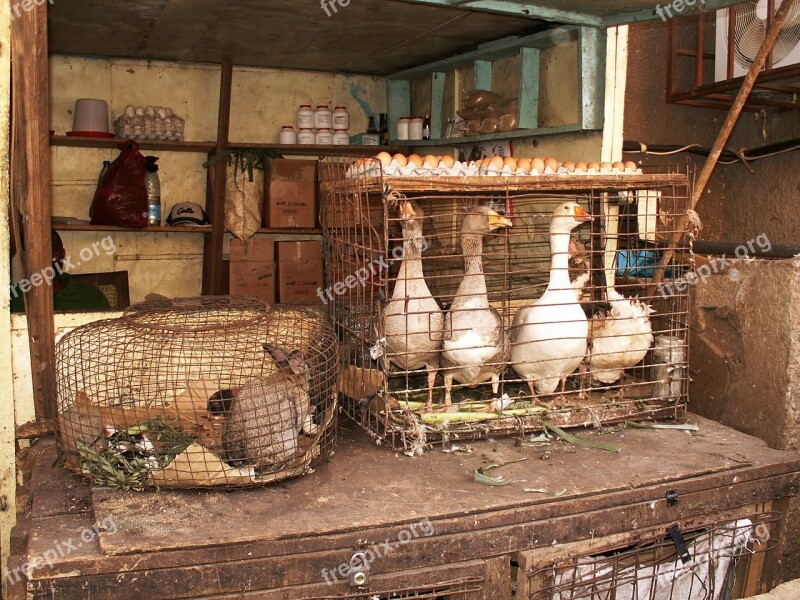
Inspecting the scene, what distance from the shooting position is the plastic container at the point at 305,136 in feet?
23.1

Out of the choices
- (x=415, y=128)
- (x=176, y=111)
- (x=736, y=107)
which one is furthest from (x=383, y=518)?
(x=176, y=111)

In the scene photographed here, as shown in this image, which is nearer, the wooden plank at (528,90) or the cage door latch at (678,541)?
the cage door latch at (678,541)

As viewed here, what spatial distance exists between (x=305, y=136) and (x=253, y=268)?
142cm

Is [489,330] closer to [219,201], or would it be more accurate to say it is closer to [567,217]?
[567,217]

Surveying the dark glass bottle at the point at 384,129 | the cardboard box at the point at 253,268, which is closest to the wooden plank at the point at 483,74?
the dark glass bottle at the point at 384,129

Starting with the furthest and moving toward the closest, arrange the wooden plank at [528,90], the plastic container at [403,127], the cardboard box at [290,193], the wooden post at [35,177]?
the cardboard box at [290,193]
the plastic container at [403,127]
the wooden plank at [528,90]
the wooden post at [35,177]

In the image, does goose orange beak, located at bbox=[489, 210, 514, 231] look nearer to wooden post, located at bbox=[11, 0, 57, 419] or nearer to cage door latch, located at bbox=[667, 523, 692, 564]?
cage door latch, located at bbox=[667, 523, 692, 564]

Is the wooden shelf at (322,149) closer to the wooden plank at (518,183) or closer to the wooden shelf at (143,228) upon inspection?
the wooden shelf at (143,228)

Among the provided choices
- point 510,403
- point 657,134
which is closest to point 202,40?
point 657,134

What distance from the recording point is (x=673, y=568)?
3.05 meters

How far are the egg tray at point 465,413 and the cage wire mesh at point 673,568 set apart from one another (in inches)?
24.8

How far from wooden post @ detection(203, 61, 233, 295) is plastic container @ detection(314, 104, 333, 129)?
84 centimetres

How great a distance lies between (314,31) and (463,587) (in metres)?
4.26

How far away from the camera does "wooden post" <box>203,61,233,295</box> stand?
21.6 feet
